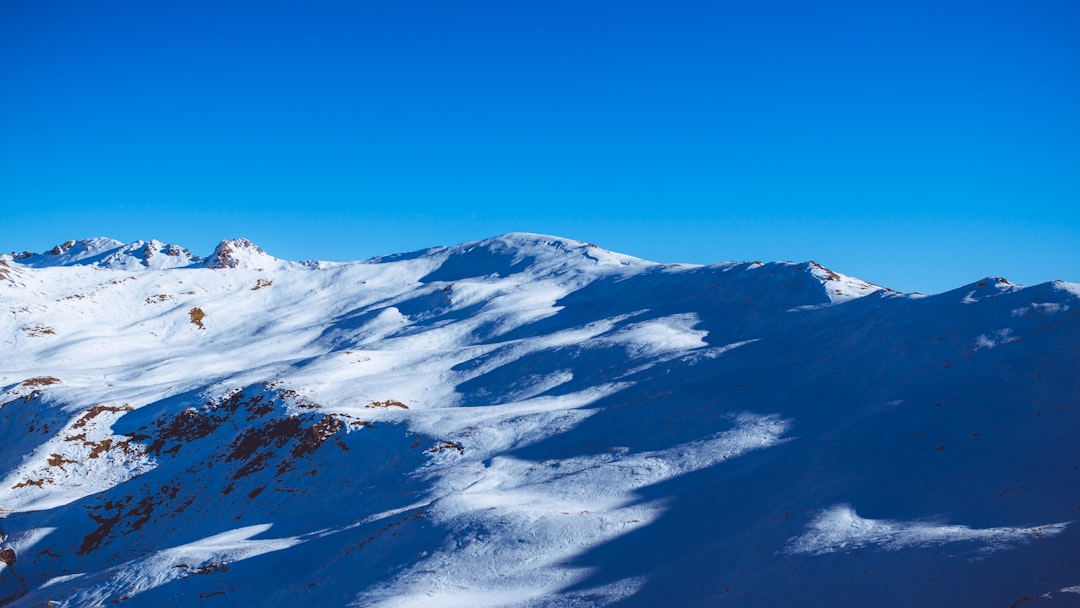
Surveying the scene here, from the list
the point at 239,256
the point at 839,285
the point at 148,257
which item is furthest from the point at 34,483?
the point at 148,257

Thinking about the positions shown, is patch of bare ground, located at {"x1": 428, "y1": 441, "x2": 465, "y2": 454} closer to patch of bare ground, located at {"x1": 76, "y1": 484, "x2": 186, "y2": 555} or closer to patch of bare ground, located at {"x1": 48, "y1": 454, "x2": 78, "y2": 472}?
patch of bare ground, located at {"x1": 76, "y1": 484, "x2": 186, "y2": 555}

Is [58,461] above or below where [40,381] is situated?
below

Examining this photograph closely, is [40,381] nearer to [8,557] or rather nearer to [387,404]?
[8,557]

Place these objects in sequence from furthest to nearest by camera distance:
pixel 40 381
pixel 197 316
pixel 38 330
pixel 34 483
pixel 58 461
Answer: pixel 197 316 → pixel 38 330 → pixel 40 381 → pixel 58 461 → pixel 34 483

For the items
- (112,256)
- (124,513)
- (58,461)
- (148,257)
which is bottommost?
(124,513)

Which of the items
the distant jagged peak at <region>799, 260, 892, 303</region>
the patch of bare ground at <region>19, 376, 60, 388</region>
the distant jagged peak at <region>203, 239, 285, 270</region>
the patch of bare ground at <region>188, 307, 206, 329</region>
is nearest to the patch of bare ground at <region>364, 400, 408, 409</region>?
the distant jagged peak at <region>799, 260, 892, 303</region>

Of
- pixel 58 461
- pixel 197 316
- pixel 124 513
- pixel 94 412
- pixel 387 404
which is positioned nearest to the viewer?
pixel 124 513

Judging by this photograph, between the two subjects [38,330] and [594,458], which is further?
[38,330]

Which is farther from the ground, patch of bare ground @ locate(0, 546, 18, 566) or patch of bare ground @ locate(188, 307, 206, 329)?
patch of bare ground @ locate(188, 307, 206, 329)
